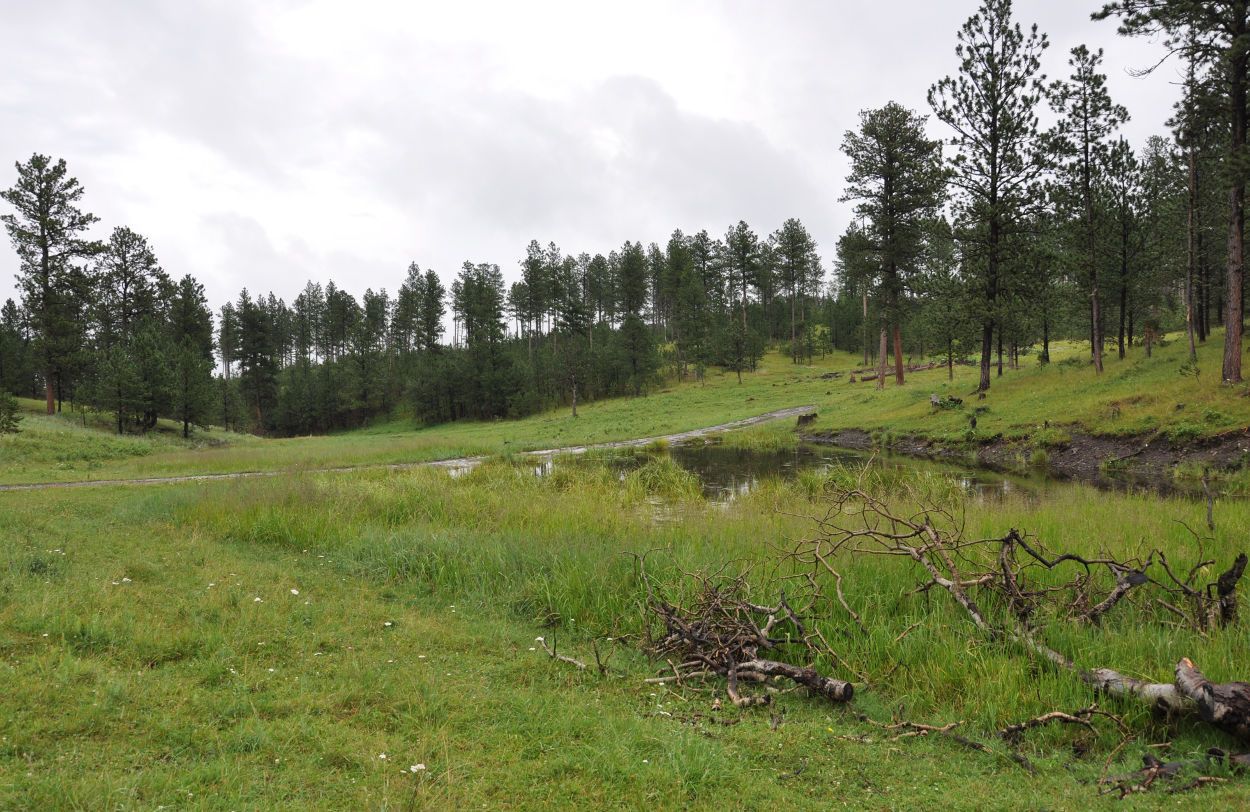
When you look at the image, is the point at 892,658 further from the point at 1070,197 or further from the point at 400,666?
the point at 1070,197

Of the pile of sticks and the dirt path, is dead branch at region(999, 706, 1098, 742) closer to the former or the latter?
the pile of sticks

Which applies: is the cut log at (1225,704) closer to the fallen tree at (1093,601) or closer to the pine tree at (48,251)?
the fallen tree at (1093,601)

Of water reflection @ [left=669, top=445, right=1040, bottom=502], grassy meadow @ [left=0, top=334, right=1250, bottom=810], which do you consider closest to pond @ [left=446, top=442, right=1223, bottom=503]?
water reflection @ [left=669, top=445, right=1040, bottom=502]

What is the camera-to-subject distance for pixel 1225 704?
13.1 ft

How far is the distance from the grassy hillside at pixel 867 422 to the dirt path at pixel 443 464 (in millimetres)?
1423

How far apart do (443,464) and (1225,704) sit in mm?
26786

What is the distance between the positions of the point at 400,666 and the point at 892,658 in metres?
4.59

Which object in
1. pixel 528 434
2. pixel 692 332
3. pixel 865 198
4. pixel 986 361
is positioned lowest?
pixel 528 434

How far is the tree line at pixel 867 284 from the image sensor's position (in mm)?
31047

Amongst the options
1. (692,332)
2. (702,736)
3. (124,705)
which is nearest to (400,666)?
(124,705)

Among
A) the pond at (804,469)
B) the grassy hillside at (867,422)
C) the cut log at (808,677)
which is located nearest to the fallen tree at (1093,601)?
the cut log at (808,677)

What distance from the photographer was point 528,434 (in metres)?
46.2

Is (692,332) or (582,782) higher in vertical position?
(692,332)

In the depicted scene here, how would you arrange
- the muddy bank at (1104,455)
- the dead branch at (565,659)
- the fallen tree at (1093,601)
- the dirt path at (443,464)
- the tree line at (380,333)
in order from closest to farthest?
the fallen tree at (1093,601)
the dead branch at (565,659)
the muddy bank at (1104,455)
the dirt path at (443,464)
the tree line at (380,333)
